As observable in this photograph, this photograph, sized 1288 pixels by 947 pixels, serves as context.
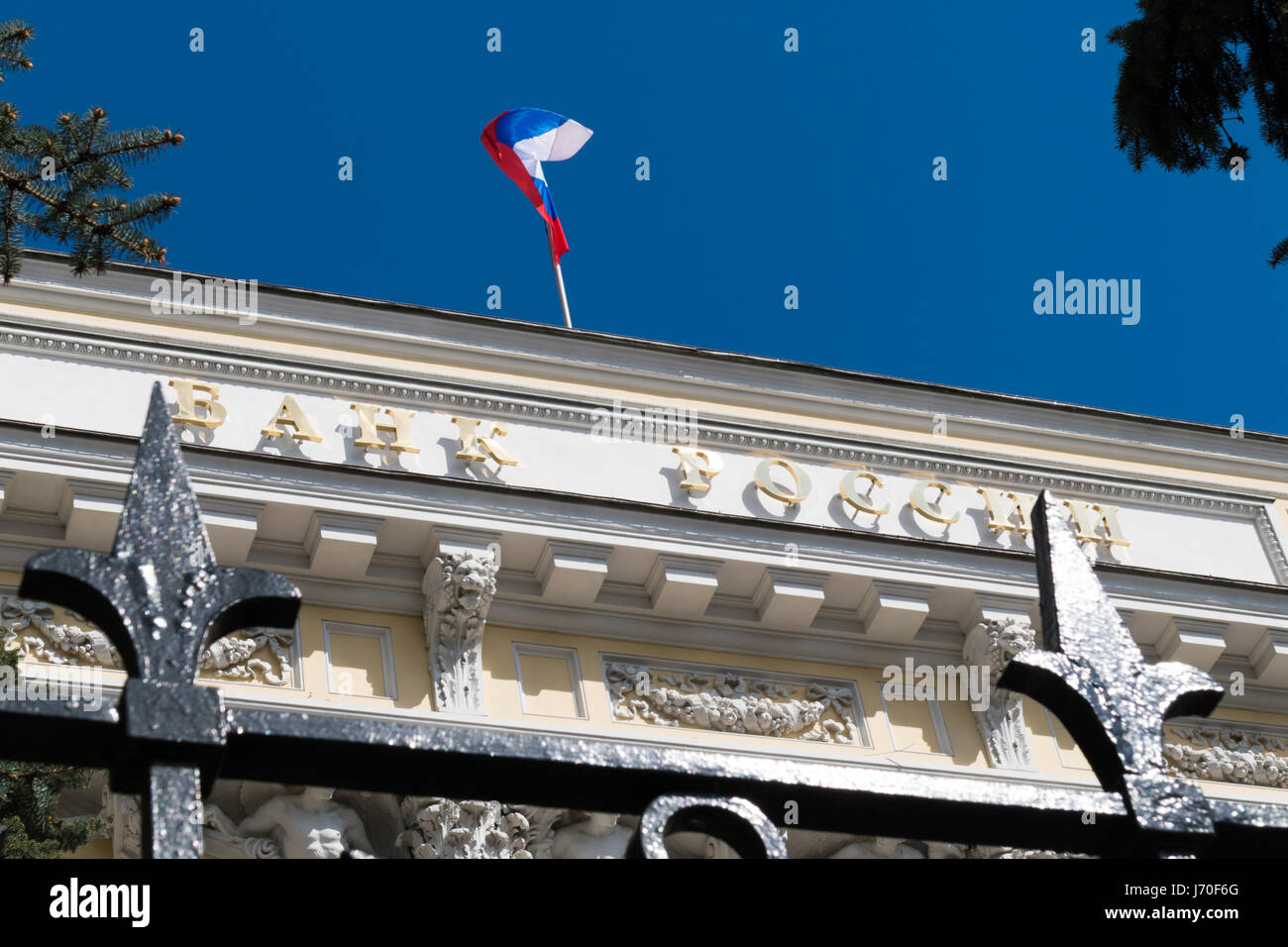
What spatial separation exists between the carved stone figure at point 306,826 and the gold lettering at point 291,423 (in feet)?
9.63

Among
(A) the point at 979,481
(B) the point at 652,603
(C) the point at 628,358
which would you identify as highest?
(C) the point at 628,358

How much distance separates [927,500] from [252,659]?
5.60m

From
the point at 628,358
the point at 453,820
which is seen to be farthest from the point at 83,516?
the point at 628,358

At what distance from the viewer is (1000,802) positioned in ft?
7.12

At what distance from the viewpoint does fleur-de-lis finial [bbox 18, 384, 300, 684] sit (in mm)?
1929

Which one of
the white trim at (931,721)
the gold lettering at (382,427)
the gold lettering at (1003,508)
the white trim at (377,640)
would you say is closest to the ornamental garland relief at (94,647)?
the white trim at (377,640)

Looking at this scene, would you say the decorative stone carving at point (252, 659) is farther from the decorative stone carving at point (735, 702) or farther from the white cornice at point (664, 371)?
the white cornice at point (664, 371)

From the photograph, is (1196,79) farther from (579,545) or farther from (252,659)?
(252,659)

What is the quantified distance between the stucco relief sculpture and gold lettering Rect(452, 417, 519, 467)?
10.00ft

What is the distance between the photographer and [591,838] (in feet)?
36.2
